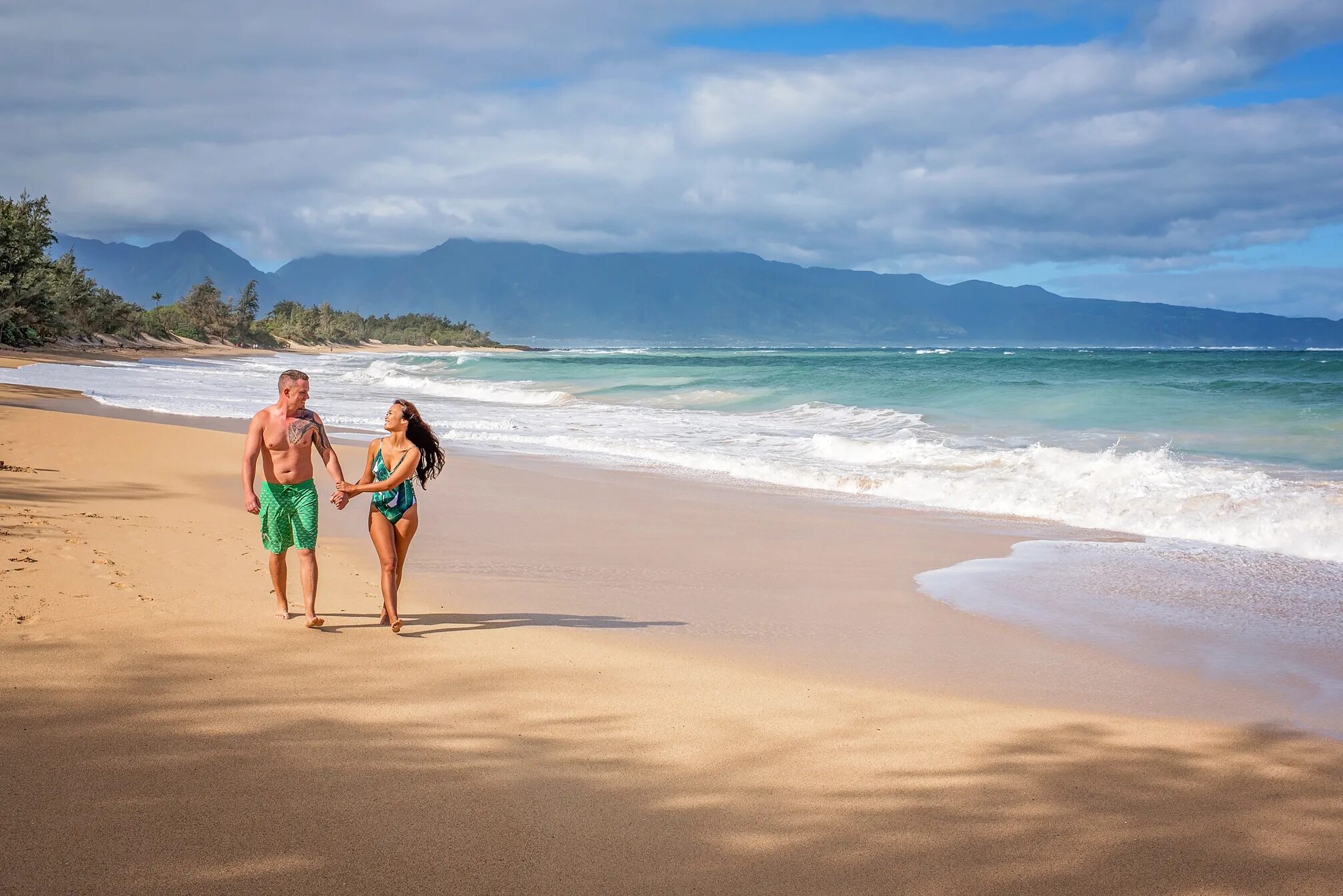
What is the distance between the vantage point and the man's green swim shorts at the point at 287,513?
5988 mm

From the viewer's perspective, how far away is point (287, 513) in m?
Answer: 6.03

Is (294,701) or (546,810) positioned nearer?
(546,810)

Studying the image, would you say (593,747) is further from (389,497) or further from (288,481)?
(288,481)

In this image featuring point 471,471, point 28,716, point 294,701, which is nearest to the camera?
point 28,716

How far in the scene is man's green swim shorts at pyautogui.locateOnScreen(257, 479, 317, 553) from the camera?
599 centimetres

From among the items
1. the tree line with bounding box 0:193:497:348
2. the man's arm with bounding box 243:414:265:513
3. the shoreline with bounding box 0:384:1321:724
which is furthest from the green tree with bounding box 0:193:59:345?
the man's arm with bounding box 243:414:265:513

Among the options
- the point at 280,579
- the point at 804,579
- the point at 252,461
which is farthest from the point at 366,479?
the point at 804,579

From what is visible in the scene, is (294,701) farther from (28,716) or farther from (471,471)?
(471,471)

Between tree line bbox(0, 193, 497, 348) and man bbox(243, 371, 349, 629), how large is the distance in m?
40.3

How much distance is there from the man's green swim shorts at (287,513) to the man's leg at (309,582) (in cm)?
6

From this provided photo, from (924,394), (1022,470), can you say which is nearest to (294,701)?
(1022,470)

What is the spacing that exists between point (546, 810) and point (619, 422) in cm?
1998

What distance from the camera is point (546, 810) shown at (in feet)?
11.6

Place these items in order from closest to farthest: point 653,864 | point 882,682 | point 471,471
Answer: point 653,864 → point 882,682 → point 471,471
